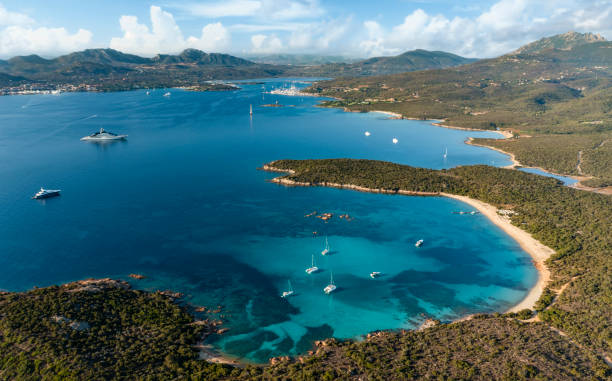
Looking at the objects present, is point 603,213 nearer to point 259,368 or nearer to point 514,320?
point 514,320

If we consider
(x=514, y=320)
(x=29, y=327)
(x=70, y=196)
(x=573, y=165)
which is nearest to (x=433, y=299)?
(x=514, y=320)

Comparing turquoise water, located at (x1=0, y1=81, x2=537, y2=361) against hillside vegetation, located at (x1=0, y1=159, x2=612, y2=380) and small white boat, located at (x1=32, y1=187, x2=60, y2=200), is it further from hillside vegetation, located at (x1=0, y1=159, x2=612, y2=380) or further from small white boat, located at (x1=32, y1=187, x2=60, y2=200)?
hillside vegetation, located at (x1=0, y1=159, x2=612, y2=380)

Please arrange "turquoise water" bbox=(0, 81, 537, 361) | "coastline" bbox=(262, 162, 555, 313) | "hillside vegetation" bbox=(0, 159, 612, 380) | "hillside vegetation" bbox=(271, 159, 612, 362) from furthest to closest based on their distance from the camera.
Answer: "coastline" bbox=(262, 162, 555, 313) → "turquoise water" bbox=(0, 81, 537, 361) → "hillside vegetation" bbox=(271, 159, 612, 362) → "hillside vegetation" bbox=(0, 159, 612, 380)

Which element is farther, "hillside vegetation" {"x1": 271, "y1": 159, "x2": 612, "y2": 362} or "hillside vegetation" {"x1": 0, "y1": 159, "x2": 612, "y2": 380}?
"hillside vegetation" {"x1": 271, "y1": 159, "x2": 612, "y2": 362}

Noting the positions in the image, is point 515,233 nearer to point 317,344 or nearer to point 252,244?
point 317,344

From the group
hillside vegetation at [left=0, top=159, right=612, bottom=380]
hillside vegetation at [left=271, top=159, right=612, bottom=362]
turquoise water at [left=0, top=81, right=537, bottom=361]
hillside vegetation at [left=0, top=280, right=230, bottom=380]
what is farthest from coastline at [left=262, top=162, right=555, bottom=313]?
hillside vegetation at [left=0, top=280, right=230, bottom=380]

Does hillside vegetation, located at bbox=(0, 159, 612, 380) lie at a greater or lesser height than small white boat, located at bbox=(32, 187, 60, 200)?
lesser
